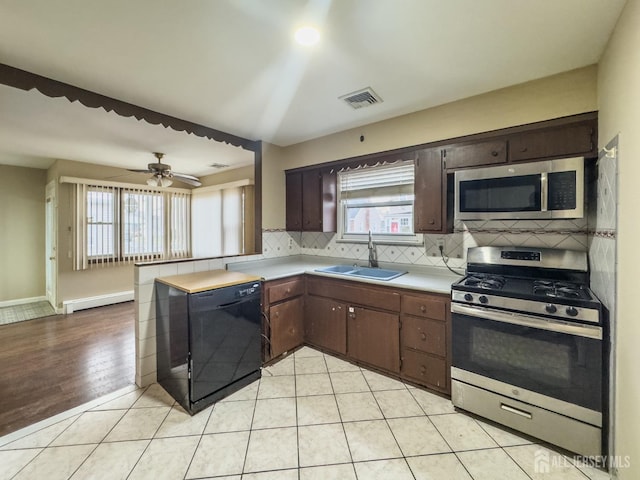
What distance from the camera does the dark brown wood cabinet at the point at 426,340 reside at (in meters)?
2.14

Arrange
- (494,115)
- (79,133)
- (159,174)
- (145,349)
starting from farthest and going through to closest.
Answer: (159,174), (79,133), (145,349), (494,115)

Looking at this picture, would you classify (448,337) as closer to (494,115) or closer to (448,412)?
(448,412)

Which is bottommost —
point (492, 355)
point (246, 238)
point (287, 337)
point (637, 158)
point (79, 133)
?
point (287, 337)

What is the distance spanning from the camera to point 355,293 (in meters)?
2.61

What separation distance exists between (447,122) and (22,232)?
22.6ft

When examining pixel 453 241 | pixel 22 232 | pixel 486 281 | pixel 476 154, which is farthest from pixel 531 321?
pixel 22 232

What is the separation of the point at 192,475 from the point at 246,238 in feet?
11.9

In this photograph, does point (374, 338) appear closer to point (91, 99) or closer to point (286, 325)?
point (286, 325)

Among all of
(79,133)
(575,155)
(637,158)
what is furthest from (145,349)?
(575,155)

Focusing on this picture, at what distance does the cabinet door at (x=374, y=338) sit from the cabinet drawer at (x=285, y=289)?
597 mm

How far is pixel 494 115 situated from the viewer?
2.19m

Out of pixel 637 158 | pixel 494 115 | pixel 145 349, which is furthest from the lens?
pixel 145 349

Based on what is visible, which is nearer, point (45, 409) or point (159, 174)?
point (45, 409)

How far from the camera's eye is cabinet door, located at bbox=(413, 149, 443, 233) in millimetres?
2434
